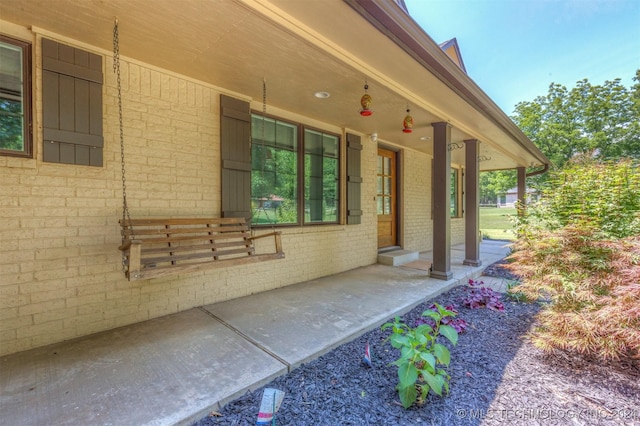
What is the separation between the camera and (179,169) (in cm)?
303

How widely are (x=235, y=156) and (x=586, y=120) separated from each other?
17.9 m

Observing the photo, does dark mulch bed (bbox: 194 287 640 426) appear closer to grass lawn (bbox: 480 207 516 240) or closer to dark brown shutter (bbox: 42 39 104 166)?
grass lawn (bbox: 480 207 516 240)

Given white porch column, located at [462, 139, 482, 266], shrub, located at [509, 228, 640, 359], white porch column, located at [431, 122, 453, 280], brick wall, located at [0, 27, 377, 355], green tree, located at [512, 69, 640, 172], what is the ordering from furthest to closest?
green tree, located at [512, 69, 640, 172] → white porch column, located at [462, 139, 482, 266] → white porch column, located at [431, 122, 453, 280] → brick wall, located at [0, 27, 377, 355] → shrub, located at [509, 228, 640, 359]

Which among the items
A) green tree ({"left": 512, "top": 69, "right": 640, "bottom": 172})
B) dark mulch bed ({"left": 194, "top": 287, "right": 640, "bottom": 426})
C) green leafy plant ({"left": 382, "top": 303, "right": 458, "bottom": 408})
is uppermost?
green tree ({"left": 512, "top": 69, "right": 640, "bottom": 172})

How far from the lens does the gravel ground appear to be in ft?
5.20

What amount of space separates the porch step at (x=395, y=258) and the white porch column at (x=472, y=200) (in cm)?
101

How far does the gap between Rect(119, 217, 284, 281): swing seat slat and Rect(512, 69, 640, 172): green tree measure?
48.1ft

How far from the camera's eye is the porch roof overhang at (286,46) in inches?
77.2

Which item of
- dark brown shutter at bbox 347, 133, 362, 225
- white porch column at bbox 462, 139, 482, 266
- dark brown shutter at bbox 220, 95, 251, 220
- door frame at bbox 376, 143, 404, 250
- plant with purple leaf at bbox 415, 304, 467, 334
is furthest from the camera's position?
door frame at bbox 376, 143, 404, 250

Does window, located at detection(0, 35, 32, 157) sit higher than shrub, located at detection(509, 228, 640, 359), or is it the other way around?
window, located at detection(0, 35, 32, 157)

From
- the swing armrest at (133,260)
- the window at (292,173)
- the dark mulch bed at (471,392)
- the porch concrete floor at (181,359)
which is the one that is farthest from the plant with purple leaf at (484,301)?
the swing armrest at (133,260)

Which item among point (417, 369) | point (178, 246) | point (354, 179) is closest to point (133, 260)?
point (178, 246)

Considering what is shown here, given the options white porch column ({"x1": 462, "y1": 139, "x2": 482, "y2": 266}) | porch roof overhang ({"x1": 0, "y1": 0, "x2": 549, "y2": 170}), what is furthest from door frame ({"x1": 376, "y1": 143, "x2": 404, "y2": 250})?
porch roof overhang ({"x1": 0, "y1": 0, "x2": 549, "y2": 170})

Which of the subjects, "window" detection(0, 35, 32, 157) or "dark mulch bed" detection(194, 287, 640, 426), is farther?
"window" detection(0, 35, 32, 157)
